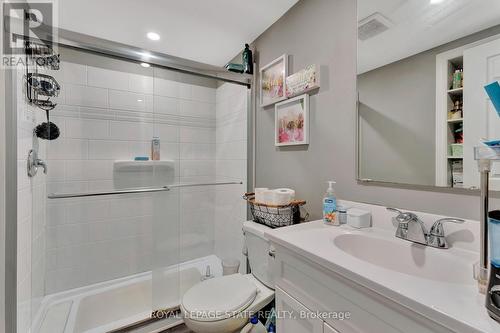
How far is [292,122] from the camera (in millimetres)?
1463

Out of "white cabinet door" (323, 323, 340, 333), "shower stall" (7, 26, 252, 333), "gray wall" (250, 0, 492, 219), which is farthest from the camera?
"shower stall" (7, 26, 252, 333)

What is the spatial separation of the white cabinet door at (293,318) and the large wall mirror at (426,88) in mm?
646

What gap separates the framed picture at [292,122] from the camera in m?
1.36

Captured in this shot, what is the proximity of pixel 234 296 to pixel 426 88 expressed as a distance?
1351 mm

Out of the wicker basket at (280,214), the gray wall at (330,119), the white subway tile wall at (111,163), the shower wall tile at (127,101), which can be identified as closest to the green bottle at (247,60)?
the gray wall at (330,119)

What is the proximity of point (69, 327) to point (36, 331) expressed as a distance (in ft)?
0.53

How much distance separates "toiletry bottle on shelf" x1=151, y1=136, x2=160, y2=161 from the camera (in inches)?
77.7

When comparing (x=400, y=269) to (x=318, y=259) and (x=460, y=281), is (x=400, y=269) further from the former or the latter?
(x=318, y=259)

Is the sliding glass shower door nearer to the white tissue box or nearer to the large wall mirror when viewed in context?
the white tissue box

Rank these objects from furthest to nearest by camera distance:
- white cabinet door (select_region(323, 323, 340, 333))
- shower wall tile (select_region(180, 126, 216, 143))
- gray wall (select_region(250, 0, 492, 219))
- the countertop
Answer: shower wall tile (select_region(180, 126, 216, 143)) → gray wall (select_region(250, 0, 492, 219)) → white cabinet door (select_region(323, 323, 340, 333)) → the countertop

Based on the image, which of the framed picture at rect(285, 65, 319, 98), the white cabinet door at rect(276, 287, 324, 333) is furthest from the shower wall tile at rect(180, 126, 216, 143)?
the white cabinet door at rect(276, 287, 324, 333)

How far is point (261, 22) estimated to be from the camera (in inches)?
63.2

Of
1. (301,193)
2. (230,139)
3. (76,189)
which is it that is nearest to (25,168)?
(76,189)

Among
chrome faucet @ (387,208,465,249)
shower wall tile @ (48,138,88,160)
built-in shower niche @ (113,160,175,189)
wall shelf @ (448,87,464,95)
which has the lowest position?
chrome faucet @ (387,208,465,249)
